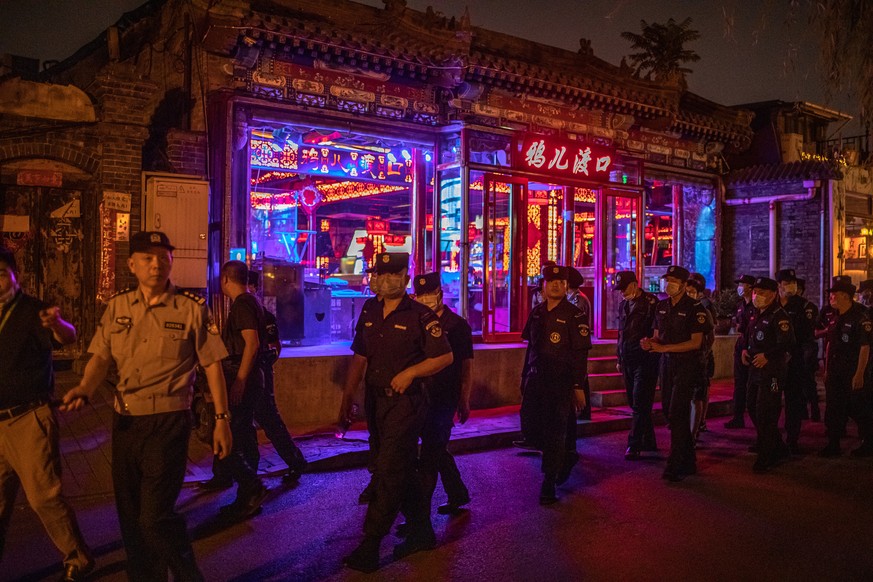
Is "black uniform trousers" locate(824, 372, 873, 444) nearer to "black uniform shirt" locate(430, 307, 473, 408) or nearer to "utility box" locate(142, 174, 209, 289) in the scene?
"black uniform shirt" locate(430, 307, 473, 408)

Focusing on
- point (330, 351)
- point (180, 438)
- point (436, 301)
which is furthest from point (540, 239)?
point (180, 438)

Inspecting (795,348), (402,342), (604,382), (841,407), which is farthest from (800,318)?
(402,342)

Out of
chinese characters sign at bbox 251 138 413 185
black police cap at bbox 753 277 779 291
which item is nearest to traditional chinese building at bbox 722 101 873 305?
chinese characters sign at bbox 251 138 413 185

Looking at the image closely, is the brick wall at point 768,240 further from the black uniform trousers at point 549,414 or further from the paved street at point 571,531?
the black uniform trousers at point 549,414

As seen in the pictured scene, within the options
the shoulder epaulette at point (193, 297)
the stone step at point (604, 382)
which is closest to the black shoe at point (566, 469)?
the shoulder epaulette at point (193, 297)

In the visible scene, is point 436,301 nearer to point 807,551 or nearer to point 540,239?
point 807,551

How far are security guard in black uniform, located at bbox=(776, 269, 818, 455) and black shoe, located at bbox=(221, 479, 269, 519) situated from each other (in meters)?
6.29

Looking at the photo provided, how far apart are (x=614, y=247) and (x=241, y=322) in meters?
10.4

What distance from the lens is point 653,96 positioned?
14.8 m

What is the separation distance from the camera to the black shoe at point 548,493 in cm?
654

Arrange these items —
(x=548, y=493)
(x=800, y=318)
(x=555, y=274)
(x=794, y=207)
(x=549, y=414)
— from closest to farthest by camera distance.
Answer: (x=548, y=493) → (x=549, y=414) → (x=555, y=274) → (x=800, y=318) → (x=794, y=207)

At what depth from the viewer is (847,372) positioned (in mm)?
8828

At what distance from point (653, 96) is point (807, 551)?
11.2m

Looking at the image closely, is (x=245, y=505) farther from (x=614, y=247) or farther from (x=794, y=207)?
(x=794, y=207)
